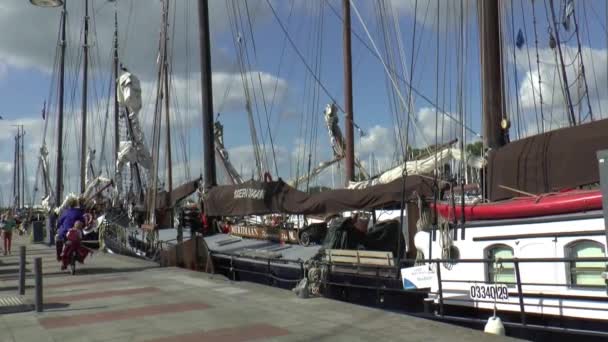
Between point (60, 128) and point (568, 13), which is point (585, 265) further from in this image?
point (60, 128)

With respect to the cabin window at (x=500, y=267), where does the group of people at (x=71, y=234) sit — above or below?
above

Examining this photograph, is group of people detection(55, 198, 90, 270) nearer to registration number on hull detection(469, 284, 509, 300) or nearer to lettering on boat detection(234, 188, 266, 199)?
lettering on boat detection(234, 188, 266, 199)

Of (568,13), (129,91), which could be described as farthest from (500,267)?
(129,91)

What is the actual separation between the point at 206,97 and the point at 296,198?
7.46m

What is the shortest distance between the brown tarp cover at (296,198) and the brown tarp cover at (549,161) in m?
1.37

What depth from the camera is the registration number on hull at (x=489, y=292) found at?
8695mm

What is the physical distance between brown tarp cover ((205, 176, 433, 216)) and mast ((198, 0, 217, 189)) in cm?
Answer: 233

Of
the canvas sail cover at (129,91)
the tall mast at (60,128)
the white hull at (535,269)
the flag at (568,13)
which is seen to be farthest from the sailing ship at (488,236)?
the tall mast at (60,128)

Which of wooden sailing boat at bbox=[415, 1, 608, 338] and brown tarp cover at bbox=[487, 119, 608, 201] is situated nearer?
wooden sailing boat at bbox=[415, 1, 608, 338]

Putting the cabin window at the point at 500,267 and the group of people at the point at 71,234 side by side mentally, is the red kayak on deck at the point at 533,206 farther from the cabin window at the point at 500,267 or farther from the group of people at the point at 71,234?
the group of people at the point at 71,234

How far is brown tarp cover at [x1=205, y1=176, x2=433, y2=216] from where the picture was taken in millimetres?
A: 11755

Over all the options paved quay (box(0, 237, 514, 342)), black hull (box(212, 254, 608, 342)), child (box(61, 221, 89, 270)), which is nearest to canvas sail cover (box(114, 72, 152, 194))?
child (box(61, 221, 89, 270))

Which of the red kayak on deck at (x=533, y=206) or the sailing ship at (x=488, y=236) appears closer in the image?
the red kayak on deck at (x=533, y=206)

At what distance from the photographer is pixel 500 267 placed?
30.0 feet
